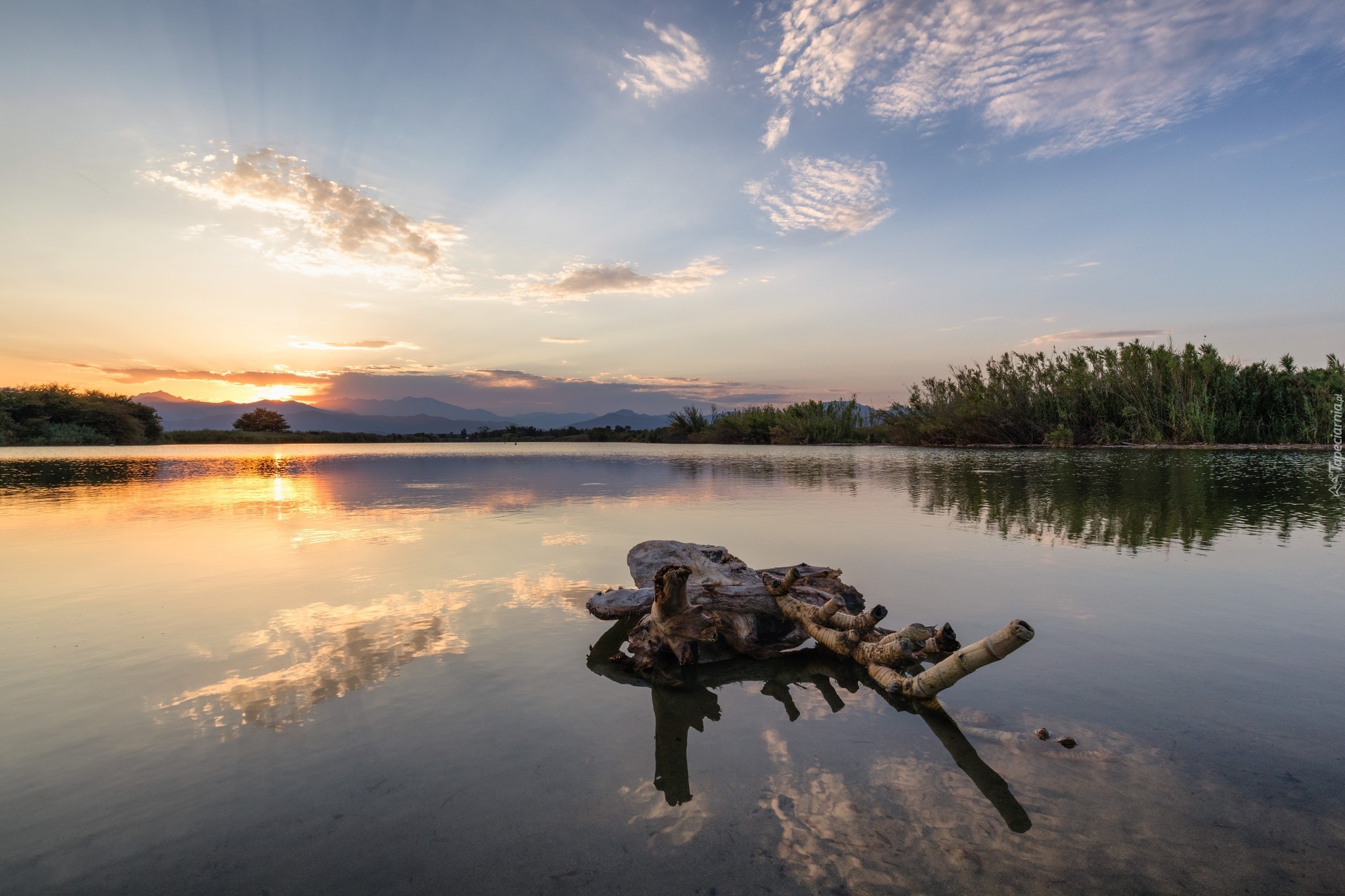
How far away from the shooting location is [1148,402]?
3562 cm

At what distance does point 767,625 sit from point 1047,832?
257 centimetres

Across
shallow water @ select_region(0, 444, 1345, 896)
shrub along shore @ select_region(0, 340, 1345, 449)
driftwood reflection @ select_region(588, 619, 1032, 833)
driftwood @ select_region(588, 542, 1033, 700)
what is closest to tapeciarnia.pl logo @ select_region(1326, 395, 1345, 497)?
shrub along shore @ select_region(0, 340, 1345, 449)

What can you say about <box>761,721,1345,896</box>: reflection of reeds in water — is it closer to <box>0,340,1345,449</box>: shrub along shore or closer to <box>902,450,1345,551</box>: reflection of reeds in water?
<box>902,450,1345,551</box>: reflection of reeds in water

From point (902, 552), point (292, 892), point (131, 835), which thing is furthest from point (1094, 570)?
point (131, 835)

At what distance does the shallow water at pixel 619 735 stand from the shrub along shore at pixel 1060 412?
33.6 meters

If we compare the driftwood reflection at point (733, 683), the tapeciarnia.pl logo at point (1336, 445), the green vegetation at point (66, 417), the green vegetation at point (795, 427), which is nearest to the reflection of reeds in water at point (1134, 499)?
the tapeciarnia.pl logo at point (1336, 445)

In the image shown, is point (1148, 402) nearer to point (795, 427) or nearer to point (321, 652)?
point (795, 427)

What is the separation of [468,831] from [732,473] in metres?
20.7

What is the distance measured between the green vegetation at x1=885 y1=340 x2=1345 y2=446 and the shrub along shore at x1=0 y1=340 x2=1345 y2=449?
61mm

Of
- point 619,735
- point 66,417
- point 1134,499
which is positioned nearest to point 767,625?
point 619,735

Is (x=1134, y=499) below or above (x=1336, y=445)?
below

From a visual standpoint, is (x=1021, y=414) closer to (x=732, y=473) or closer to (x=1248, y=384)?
(x=1248, y=384)

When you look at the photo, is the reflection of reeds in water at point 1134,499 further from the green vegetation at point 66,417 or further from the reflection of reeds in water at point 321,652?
the green vegetation at point 66,417

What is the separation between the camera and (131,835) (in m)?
2.51
